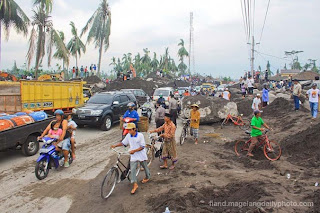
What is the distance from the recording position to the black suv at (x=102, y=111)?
38.3 feet

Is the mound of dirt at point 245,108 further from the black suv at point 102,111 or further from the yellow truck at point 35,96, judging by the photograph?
the yellow truck at point 35,96

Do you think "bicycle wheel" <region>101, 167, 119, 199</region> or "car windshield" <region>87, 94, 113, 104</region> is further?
"car windshield" <region>87, 94, 113, 104</region>

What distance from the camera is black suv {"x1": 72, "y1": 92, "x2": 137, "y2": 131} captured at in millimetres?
11678

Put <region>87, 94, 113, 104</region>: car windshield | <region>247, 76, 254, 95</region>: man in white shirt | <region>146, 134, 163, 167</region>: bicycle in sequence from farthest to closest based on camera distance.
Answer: <region>247, 76, 254, 95</region>: man in white shirt, <region>87, 94, 113, 104</region>: car windshield, <region>146, 134, 163, 167</region>: bicycle

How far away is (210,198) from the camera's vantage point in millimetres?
→ 4934

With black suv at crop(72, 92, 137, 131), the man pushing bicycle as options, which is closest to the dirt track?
the man pushing bicycle

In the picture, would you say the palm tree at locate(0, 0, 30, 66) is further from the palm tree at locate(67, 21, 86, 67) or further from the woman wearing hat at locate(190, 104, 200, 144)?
the palm tree at locate(67, 21, 86, 67)

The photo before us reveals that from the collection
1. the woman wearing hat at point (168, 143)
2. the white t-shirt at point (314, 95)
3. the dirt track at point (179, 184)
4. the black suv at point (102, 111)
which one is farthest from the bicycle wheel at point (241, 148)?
the black suv at point (102, 111)

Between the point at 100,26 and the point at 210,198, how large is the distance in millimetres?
31985

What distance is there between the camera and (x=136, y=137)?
5504 millimetres

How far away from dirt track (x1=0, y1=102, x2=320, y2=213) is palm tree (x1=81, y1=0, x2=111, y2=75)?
2668 centimetres

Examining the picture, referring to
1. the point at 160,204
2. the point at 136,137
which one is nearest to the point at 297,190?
the point at 160,204

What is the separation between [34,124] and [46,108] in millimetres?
4847

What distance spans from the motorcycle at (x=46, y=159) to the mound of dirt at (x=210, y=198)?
2887 mm
